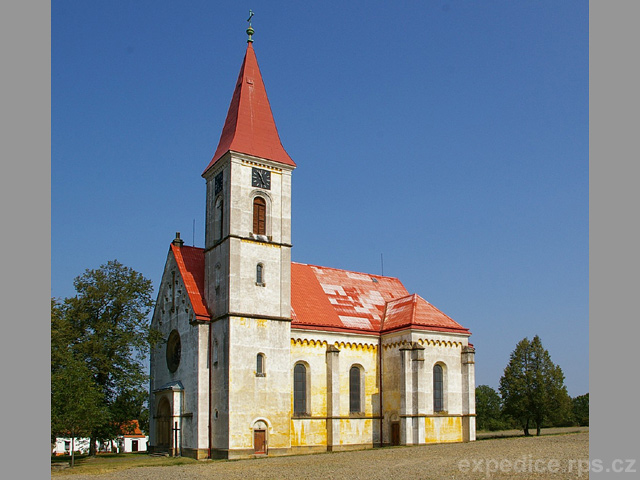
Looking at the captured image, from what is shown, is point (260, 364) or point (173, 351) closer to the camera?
point (260, 364)

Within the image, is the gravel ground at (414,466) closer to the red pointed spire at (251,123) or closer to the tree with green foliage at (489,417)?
the red pointed spire at (251,123)

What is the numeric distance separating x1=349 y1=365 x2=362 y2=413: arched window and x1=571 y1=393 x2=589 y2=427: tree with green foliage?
38.4 meters

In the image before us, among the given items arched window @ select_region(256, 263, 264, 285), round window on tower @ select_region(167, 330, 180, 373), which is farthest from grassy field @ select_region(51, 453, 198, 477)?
arched window @ select_region(256, 263, 264, 285)

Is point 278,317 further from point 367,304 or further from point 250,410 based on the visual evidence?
point 367,304

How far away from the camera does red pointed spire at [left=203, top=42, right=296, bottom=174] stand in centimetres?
4019

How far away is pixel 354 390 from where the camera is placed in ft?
139

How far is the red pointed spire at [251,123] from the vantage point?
132ft

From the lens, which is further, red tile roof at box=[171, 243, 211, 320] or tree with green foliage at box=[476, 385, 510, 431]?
tree with green foliage at box=[476, 385, 510, 431]

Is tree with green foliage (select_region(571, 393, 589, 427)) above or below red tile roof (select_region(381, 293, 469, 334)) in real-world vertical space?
below

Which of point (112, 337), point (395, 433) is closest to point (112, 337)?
point (112, 337)

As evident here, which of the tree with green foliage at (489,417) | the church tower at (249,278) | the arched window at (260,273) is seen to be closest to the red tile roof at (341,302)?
the church tower at (249,278)

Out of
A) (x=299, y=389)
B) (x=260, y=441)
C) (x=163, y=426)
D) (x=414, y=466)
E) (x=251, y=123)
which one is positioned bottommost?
(x=260, y=441)

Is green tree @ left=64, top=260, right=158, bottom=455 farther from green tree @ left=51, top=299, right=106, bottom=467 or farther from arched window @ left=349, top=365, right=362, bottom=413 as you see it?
arched window @ left=349, top=365, right=362, bottom=413

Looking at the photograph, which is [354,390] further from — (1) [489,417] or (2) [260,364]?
(1) [489,417]
